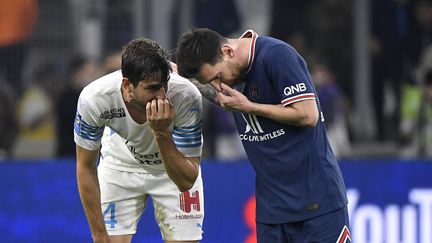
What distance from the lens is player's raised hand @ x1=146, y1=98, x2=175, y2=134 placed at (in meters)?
5.93

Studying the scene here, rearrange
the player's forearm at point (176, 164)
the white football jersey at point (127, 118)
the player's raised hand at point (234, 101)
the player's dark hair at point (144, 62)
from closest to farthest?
1. the player's raised hand at point (234, 101)
2. the player's dark hair at point (144, 62)
3. the player's forearm at point (176, 164)
4. the white football jersey at point (127, 118)

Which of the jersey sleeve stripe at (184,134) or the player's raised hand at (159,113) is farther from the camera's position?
the jersey sleeve stripe at (184,134)

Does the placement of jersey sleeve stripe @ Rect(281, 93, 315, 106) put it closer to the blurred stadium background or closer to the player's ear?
the player's ear

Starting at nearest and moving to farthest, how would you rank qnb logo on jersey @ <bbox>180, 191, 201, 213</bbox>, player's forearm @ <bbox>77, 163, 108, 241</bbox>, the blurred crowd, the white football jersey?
the white football jersey → player's forearm @ <bbox>77, 163, 108, 241</bbox> → qnb logo on jersey @ <bbox>180, 191, 201, 213</bbox> → the blurred crowd

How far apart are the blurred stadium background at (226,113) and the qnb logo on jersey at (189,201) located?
262 centimetres

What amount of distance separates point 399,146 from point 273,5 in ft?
5.98

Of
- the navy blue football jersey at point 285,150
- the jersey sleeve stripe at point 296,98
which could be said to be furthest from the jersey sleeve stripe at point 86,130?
the jersey sleeve stripe at point 296,98

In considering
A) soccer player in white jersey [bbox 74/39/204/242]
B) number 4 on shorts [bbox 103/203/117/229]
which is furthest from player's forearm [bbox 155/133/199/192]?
number 4 on shorts [bbox 103/203/117/229]

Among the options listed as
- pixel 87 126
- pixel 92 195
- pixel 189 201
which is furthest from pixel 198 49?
pixel 189 201

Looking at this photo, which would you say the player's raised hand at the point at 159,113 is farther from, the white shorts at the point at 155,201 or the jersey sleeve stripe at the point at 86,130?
the white shorts at the point at 155,201

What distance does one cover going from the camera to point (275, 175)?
20.0ft

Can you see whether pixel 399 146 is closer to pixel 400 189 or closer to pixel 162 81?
pixel 400 189

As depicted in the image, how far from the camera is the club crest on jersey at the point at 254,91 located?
602cm

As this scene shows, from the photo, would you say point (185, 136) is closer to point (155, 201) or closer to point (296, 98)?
point (155, 201)
